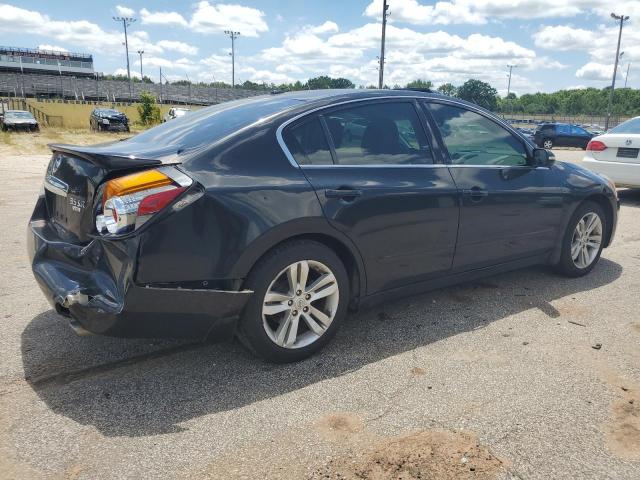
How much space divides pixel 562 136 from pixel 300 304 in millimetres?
31025

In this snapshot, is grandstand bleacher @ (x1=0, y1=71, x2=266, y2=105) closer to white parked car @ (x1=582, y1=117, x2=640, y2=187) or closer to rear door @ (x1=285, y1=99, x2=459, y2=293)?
white parked car @ (x1=582, y1=117, x2=640, y2=187)

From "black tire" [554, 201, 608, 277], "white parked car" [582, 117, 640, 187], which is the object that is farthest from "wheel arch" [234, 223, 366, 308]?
"white parked car" [582, 117, 640, 187]

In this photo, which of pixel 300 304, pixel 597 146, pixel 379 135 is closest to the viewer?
pixel 300 304

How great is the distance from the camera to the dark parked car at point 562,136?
99.1 ft

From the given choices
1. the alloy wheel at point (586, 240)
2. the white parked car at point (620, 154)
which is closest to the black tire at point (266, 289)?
the alloy wheel at point (586, 240)

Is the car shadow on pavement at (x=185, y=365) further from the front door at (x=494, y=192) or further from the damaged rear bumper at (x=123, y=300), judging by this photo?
the front door at (x=494, y=192)

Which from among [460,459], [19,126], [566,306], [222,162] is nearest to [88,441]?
[222,162]

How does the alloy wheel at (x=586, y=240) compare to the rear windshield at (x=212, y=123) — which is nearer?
the rear windshield at (x=212, y=123)

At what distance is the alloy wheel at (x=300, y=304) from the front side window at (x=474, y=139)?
1.42m

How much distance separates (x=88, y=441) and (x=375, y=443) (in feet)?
4.41

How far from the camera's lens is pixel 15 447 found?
8.18 ft

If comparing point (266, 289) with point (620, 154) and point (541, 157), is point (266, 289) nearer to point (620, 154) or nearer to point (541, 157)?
point (541, 157)

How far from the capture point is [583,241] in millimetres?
5137

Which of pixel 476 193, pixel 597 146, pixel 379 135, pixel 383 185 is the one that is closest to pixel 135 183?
pixel 383 185
